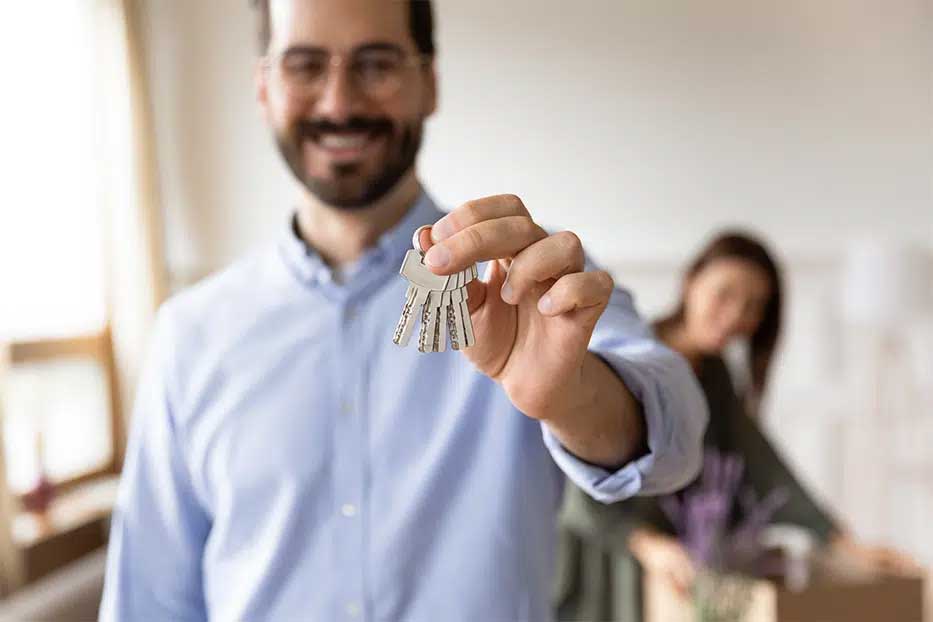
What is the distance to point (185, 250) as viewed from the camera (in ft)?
11.1

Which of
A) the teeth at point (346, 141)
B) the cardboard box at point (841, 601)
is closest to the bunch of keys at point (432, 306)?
the teeth at point (346, 141)

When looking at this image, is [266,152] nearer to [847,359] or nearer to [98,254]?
[98,254]

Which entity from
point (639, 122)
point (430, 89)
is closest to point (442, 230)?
point (430, 89)

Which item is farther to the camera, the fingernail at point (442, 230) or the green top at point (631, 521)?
the green top at point (631, 521)

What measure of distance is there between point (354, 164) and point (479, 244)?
41cm

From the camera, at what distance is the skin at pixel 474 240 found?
22.7 inches

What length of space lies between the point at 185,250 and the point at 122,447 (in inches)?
28.0

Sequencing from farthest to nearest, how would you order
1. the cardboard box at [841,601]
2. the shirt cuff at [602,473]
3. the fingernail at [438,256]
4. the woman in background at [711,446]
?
1. the woman in background at [711,446]
2. the cardboard box at [841,601]
3. the shirt cuff at [602,473]
4. the fingernail at [438,256]

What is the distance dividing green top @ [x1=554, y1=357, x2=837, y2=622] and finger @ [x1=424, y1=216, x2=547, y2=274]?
136 cm

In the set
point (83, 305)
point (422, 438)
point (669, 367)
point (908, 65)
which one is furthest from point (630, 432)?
point (908, 65)

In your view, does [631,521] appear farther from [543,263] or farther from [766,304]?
[543,263]

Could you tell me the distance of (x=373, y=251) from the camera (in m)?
1.01

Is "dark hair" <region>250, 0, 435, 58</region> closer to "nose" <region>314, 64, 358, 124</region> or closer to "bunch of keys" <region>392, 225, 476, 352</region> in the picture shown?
"nose" <region>314, 64, 358, 124</region>

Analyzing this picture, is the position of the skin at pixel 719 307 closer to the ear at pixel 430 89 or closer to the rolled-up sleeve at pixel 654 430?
the ear at pixel 430 89
